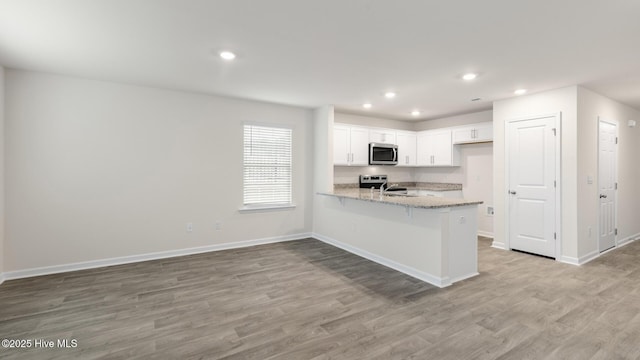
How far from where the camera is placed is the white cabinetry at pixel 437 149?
608 cm

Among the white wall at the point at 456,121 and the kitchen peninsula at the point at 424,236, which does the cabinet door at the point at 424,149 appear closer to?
the white wall at the point at 456,121

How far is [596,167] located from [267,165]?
5066 mm

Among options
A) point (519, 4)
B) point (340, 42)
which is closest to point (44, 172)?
point (340, 42)

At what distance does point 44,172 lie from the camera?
3672mm

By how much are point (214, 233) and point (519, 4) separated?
4627 millimetres

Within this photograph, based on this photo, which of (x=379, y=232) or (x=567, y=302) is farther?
(x=379, y=232)

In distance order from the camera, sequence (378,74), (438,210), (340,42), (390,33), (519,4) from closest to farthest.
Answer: (519,4) < (390,33) < (340,42) < (438,210) < (378,74)

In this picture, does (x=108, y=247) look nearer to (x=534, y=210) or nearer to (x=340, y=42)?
(x=340, y=42)

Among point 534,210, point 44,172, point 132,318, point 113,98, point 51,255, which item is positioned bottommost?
point 132,318

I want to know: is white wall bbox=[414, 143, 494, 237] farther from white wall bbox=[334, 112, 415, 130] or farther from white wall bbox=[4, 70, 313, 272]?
white wall bbox=[4, 70, 313, 272]

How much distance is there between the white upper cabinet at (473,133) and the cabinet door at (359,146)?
1.80 meters

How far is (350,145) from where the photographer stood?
570 centimetres

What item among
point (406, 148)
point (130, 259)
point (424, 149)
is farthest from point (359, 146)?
point (130, 259)

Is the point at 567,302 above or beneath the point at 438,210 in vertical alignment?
beneath
